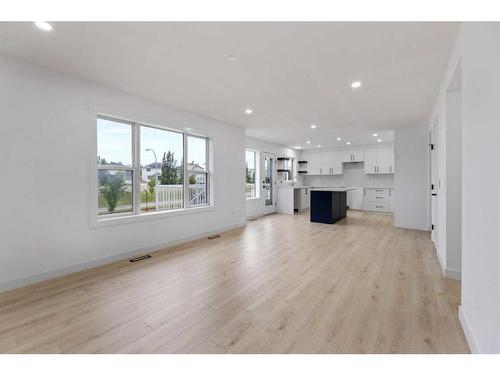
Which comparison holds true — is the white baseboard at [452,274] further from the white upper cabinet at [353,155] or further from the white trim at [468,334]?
the white upper cabinet at [353,155]

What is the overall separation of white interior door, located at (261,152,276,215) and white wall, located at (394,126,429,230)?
12.3ft

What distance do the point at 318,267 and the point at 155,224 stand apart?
2706mm

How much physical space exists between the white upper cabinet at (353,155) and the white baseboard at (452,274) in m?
6.42

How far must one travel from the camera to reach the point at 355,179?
9.34 meters

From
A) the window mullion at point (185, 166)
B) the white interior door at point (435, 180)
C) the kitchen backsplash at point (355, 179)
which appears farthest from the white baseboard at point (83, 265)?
the kitchen backsplash at point (355, 179)

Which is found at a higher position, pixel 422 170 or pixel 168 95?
pixel 168 95

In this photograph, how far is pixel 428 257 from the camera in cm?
359

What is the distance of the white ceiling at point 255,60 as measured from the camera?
2041mm

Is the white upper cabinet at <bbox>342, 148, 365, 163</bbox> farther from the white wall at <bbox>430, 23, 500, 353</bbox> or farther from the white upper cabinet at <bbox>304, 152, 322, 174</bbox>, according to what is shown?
the white wall at <bbox>430, 23, 500, 353</bbox>

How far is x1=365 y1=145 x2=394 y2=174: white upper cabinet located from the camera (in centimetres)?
818

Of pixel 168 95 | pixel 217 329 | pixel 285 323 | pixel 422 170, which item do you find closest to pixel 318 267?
pixel 285 323

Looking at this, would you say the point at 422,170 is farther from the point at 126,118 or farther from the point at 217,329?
the point at 126,118

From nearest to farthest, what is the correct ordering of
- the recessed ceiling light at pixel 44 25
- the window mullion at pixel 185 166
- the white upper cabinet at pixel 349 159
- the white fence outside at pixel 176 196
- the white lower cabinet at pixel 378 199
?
1. the recessed ceiling light at pixel 44 25
2. the white fence outside at pixel 176 196
3. the window mullion at pixel 185 166
4. the white lower cabinet at pixel 378 199
5. the white upper cabinet at pixel 349 159

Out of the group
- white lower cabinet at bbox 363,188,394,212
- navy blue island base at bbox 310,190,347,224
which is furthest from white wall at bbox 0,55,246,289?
white lower cabinet at bbox 363,188,394,212
